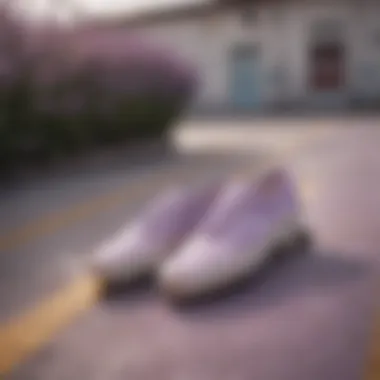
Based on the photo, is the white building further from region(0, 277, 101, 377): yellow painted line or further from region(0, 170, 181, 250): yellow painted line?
region(0, 277, 101, 377): yellow painted line

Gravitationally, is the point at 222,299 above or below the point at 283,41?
below

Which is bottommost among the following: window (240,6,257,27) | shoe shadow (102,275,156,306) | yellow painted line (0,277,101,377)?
yellow painted line (0,277,101,377)

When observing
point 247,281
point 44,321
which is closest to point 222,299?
point 247,281

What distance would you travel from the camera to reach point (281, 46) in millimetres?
665

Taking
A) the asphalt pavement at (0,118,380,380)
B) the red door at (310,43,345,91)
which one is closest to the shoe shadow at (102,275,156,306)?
the asphalt pavement at (0,118,380,380)

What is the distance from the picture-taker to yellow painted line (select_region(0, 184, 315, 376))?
0.65 metres

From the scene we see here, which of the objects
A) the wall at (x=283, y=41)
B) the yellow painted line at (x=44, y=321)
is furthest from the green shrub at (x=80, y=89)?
the yellow painted line at (x=44, y=321)

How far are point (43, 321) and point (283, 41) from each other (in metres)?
0.36

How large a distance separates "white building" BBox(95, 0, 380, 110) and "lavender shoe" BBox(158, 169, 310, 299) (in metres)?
0.09

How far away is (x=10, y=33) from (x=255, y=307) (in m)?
0.35

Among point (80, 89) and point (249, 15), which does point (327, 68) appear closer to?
point (249, 15)

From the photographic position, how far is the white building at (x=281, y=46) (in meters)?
0.64

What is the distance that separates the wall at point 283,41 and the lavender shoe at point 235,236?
9cm

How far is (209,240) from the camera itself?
0.65m
